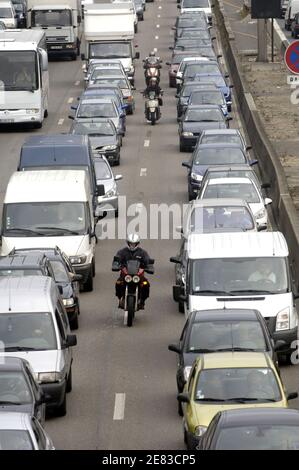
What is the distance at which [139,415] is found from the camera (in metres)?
22.1

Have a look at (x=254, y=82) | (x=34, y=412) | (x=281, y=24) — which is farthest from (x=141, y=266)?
(x=281, y=24)

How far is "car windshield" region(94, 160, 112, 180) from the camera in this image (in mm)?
39312

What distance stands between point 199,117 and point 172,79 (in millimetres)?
15545

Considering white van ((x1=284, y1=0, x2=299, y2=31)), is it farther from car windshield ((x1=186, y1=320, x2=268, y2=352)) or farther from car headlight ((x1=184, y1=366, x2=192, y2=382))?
car headlight ((x1=184, y1=366, x2=192, y2=382))

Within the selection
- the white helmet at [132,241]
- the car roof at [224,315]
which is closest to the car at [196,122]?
the white helmet at [132,241]

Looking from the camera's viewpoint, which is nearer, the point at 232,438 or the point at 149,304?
the point at 232,438

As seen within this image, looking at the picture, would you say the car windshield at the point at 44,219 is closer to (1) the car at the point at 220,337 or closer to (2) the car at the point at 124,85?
(1) the car at the point at 220,337

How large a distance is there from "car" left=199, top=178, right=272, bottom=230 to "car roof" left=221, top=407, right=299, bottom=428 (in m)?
17.4

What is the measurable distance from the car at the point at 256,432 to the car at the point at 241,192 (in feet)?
57.8

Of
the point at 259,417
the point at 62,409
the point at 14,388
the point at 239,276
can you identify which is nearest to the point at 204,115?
the point at 239,276

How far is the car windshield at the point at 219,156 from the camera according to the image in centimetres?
4059

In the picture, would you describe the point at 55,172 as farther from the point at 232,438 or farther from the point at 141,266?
the point at 232,438

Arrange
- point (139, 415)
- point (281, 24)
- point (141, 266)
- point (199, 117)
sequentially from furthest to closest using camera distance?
point (281, 24) < point (199, 117) < point (141, 266) < point (139, 415)

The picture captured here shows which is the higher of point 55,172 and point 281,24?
point 55,172
